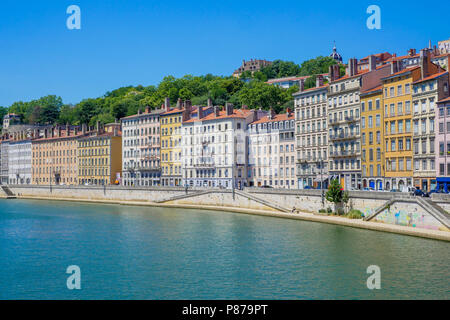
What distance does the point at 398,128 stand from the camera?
6316 cm

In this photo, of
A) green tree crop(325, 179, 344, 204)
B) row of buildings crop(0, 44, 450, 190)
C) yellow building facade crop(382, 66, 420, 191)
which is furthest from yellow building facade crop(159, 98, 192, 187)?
green tree crop(325, 179, 344, 204)

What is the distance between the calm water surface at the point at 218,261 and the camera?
1169 inches

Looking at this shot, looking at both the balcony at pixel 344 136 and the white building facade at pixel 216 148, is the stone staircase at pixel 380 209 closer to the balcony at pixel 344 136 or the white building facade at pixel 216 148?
the balcony at pixel 344 136

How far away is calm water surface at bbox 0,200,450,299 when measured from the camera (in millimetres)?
29703

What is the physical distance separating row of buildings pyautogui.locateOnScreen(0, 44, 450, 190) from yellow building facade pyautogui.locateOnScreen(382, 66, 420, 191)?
115 mm

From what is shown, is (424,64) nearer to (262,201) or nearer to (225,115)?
(262,201)

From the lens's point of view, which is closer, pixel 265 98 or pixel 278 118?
pixel 278 118

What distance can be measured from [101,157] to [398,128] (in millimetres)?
68554

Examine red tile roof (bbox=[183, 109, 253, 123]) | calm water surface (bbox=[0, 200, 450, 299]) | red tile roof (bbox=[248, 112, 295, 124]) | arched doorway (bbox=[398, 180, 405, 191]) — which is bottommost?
calm water surface (bbox=[0, 200, 450, 299])

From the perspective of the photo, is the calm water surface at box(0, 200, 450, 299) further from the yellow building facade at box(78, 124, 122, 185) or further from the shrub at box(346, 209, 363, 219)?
the yellow building facade at box(78, 124, 122, 185)

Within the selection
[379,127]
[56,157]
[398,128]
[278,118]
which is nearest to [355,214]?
[398,128]

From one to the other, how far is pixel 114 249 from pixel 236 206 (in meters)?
32.6
